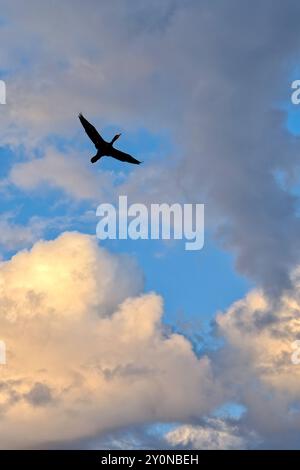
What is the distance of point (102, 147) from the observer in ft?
428

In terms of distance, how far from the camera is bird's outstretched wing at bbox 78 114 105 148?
125625 mm

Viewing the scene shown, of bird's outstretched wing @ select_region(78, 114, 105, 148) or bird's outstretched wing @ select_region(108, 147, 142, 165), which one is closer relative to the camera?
bird's outstretched wing @ select_region(78, 114, 105, 148)

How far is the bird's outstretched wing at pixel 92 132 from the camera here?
412 feet

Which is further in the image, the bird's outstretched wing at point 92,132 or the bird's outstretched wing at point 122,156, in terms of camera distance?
the bird's outstretched wing at point 122,156

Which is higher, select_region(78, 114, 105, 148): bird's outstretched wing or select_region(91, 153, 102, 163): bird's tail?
select_region(78, 114, 105, 148): bird's outstretched wing

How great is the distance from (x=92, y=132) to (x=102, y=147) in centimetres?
389

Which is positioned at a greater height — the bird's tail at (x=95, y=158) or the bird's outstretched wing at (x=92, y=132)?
the bird's outstretched wing at (x=92, y=132)

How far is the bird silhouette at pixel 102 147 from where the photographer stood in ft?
414

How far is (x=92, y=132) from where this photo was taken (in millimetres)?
127250
